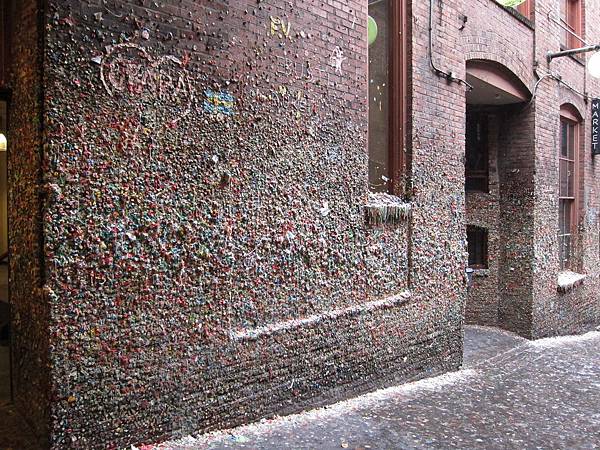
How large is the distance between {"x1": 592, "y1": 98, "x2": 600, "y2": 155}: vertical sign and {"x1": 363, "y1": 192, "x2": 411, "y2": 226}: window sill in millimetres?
7445

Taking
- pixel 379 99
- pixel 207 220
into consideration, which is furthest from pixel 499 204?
pixel 207 220

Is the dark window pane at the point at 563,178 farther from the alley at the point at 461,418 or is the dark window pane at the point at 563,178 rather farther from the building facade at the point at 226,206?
the alley at the point at 461,418

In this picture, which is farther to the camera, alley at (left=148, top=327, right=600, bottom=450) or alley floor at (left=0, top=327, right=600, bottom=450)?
alley at (left=148, top=327, right=600, bottom=450)

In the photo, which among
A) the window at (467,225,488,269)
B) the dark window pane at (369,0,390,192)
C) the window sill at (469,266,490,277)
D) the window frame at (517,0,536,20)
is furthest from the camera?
the window at (467,225,488,269)

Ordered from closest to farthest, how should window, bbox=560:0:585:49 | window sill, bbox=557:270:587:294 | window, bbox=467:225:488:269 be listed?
window, bbox=467:225:488:269 < window sill, bbox=557:270:587:294 < window, bbox=560:0:585:49

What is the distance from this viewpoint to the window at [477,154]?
32.4 feet

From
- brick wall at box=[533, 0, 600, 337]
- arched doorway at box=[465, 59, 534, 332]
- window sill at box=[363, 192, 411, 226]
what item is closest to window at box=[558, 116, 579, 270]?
brick wall at box=[533, 0, 600, 337]

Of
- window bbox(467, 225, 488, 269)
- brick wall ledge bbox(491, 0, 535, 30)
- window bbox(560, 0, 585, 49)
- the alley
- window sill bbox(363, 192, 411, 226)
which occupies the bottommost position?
the alley

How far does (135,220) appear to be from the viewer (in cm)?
376

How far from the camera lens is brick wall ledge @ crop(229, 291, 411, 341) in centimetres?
450

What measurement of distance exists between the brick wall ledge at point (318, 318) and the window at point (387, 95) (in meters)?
1.21

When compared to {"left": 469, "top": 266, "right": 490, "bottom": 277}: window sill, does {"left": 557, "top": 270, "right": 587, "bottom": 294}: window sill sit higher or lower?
lower

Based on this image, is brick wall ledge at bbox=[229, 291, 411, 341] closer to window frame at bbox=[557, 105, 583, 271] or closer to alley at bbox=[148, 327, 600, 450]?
alley at bbox=[148, 327, 600, 450]

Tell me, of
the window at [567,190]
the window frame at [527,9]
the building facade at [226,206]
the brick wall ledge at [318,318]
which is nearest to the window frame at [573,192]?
the window at [567,190]
